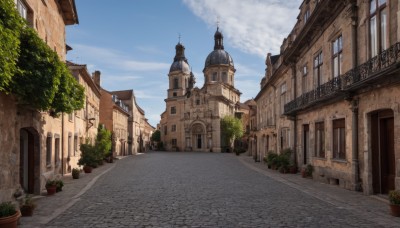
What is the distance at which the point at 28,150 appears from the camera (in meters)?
13.3

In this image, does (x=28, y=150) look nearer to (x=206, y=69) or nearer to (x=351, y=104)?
(x=351, y=104)

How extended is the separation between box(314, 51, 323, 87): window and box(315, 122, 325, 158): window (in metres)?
2.21

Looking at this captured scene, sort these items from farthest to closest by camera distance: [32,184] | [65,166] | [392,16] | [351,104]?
[65,166]
[351,104]
[32,184]
[392,16]

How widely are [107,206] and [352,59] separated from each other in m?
10.3

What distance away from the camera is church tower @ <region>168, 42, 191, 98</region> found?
285ft

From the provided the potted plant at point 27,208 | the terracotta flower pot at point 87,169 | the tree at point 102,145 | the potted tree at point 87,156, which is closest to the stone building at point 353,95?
the potted plant at point 27,208

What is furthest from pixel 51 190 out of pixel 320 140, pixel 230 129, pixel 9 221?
pixel 230 129

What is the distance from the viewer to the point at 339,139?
52.3 ft

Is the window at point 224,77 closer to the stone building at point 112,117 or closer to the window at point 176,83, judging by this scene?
the window at point 176,83

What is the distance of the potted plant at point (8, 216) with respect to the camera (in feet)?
24.3

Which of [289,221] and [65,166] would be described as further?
[65,166]

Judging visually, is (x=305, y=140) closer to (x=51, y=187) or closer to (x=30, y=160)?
(x=51, y=187)

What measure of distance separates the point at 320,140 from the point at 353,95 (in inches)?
201

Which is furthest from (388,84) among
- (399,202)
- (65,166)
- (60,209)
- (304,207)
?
(65,166)
